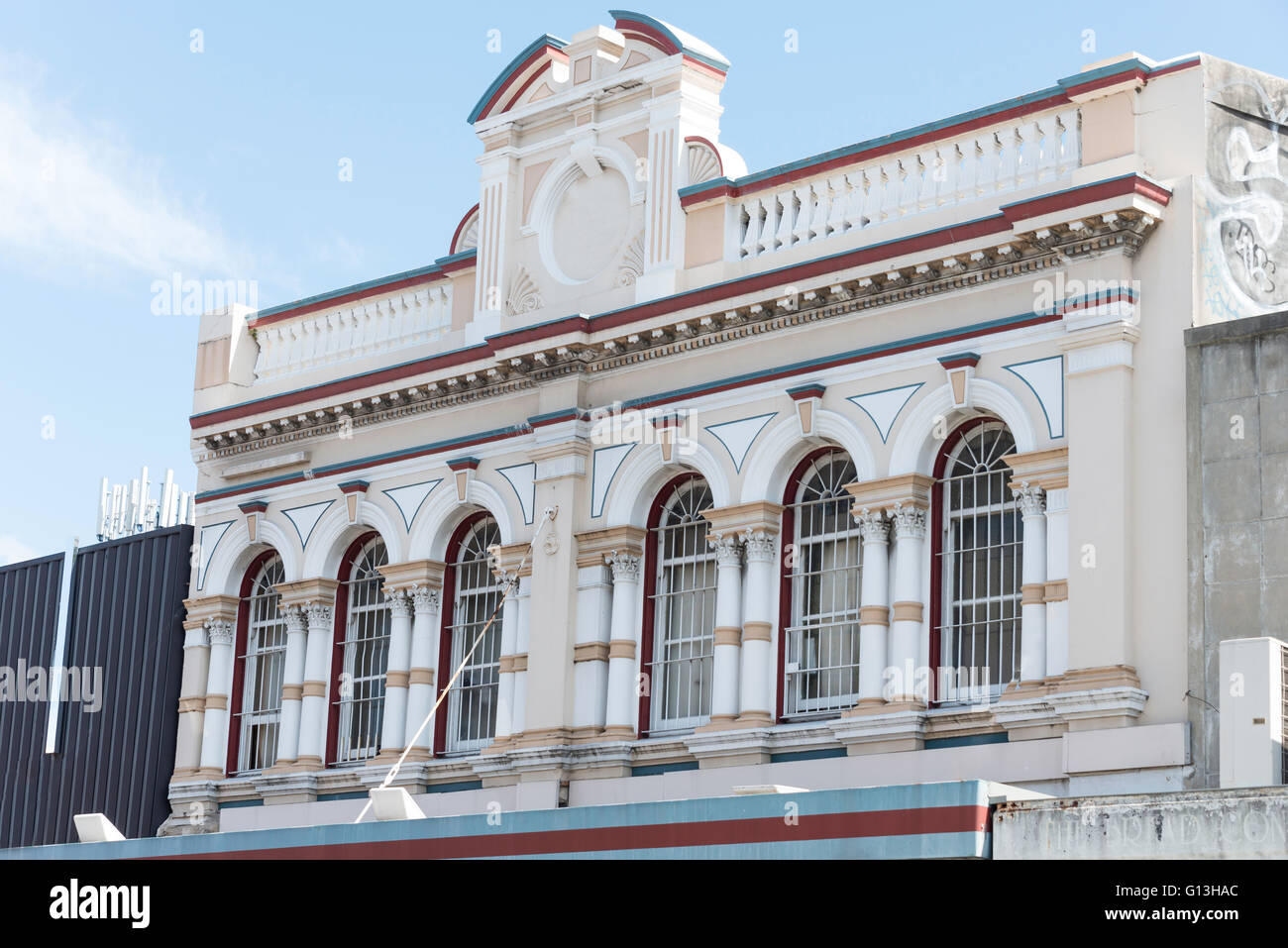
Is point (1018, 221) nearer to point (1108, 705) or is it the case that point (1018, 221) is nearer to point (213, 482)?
point (1108, 705)

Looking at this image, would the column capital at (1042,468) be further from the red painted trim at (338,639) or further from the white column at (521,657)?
the red painted trim at (338,639)

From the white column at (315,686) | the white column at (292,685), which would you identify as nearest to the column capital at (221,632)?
the white column at (292,685)

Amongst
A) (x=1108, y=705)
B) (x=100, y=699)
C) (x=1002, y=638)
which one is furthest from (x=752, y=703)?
(x=100, y=699)

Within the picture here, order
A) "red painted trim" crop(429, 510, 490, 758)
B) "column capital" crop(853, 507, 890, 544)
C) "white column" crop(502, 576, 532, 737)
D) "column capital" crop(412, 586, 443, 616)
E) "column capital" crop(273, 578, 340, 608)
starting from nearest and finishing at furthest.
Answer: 1. "column capital" crop(853, 507, 890, 544)
2. "white column" crop(502, 576, 532, 737)
3. "red painted trim" crop(429, 510, 490, 758)
4. "column capital" crop(412, 586, 443, 616)
5. "column capital" crop(273, 578, 340, 608)

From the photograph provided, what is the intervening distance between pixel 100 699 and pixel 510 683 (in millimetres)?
8792

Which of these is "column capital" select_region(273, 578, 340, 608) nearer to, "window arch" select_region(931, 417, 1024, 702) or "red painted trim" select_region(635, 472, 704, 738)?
"red painted trim" select_region(635, 472, 704, 738)

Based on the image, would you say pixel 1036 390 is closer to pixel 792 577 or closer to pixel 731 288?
pixel 792 577

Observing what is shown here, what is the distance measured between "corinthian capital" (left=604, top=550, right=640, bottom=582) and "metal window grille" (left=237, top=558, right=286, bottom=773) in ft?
20.7

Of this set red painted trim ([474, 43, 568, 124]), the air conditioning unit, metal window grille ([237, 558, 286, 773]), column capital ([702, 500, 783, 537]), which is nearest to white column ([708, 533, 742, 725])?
column capital ([702, 500, 783, 537])

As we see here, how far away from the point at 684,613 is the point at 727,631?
4.24ft

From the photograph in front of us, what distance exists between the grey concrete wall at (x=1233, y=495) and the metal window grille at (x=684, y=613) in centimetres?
653

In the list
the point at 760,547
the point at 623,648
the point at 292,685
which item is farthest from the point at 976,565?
the point at 292,685

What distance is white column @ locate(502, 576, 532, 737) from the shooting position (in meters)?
26.8
